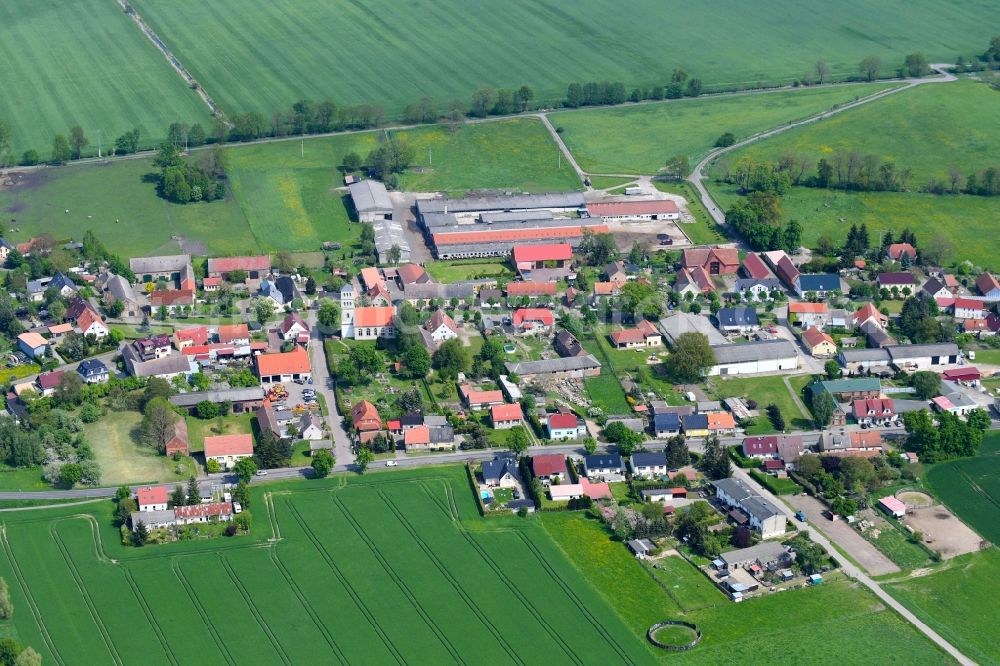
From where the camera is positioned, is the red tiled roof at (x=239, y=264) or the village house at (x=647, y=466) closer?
the village house at (x=647, y=466)

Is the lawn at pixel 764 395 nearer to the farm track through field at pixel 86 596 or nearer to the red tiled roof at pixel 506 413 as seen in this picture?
the red tiled roof at pixel 506 413

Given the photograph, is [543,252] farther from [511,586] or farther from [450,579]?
[511,586]

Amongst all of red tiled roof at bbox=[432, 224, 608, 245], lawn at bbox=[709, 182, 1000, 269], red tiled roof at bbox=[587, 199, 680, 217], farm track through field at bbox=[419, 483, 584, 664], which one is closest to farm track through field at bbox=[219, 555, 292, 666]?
farm track through field at bbox=[419, 483, 584, 664]

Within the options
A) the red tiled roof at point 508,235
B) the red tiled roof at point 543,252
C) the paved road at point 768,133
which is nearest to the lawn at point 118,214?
the red tiled roof at point 508,235

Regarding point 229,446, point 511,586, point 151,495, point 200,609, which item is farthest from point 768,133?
point 200,609

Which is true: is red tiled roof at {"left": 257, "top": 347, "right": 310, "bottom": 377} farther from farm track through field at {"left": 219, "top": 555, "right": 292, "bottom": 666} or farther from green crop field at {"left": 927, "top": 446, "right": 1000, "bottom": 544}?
green crop field at {"left": 927, "top": 446, "right": 1000, "bottom": 544}

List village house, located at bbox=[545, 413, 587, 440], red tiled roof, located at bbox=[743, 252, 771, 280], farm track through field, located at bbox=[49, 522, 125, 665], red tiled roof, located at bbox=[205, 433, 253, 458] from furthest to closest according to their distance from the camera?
red tiled roof, located at bbox=[743, 252, 771, 280] < village house, located at bbox=[545, 413, 587, 440] < red tiled roof, located at bbox=[205, 433, 253, 458] < farm track through field, located at bbox=[49, 522, 125, 665]
